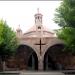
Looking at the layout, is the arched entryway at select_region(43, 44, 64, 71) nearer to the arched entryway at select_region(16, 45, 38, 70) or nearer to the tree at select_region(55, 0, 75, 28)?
the arched entryway at select_region(16, 45, 38, 70)

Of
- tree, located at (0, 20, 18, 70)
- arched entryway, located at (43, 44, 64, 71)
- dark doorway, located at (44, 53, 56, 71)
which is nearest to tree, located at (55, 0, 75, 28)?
tree, located at (0, 20, 18, 70)

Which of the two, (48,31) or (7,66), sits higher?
(48,31)

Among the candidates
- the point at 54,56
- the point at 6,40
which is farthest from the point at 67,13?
the point at 54,56

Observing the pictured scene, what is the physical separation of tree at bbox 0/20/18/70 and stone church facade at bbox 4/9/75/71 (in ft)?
19.5

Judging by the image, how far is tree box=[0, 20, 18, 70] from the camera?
115 feet

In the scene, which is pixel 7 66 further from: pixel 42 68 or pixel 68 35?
pixel 68 35

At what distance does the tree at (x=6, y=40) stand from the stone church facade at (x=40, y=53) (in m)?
5.96

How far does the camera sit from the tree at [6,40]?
115 ft

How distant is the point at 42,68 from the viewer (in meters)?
44.7

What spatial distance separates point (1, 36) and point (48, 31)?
22.7 meters

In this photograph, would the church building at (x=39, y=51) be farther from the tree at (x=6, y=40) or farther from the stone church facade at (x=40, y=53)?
the tree at (x=6, y=40)

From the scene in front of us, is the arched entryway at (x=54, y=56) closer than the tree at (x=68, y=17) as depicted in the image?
No

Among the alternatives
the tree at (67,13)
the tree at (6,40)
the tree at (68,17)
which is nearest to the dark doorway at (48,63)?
the tree at (6,40)

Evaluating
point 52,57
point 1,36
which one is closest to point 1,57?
point 1,36
